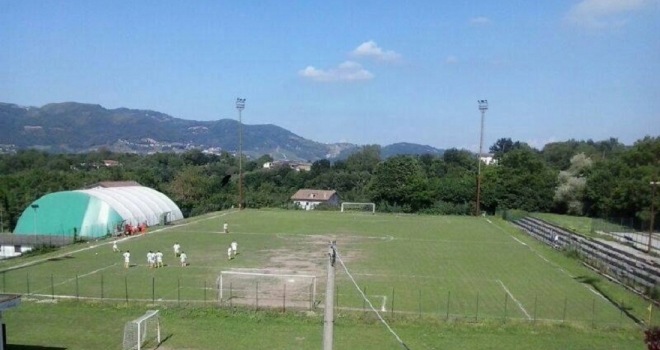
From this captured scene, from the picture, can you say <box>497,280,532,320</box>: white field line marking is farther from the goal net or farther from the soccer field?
the goal net

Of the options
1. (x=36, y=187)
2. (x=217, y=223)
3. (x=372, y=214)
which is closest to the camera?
(x=217, y=223)

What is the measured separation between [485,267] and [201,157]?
14652 centimetres

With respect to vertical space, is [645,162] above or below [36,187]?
above

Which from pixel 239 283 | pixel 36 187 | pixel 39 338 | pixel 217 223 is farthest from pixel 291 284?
pixel 36 187

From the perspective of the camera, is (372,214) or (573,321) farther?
(372,214)

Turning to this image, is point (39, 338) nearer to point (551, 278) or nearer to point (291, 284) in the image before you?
point (291, 284)

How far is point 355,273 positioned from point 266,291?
651 centimetres

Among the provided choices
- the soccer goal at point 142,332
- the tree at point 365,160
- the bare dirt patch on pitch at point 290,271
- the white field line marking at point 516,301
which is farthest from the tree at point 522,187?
the tree at point 365,160

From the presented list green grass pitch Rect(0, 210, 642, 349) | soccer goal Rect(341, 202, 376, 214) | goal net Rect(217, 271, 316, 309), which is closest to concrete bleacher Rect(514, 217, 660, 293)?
green grass pitch Rect(0, 210, 642, 349)

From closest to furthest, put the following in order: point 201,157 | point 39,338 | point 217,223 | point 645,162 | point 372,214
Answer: point 39,338 → point 217,223 → point 645,162 → point 372,214 → point 201,157

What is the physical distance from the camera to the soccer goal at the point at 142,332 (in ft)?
60.2

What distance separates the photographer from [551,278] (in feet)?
100

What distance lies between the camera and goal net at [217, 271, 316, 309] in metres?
23.9

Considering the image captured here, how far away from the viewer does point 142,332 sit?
19.2 meters
